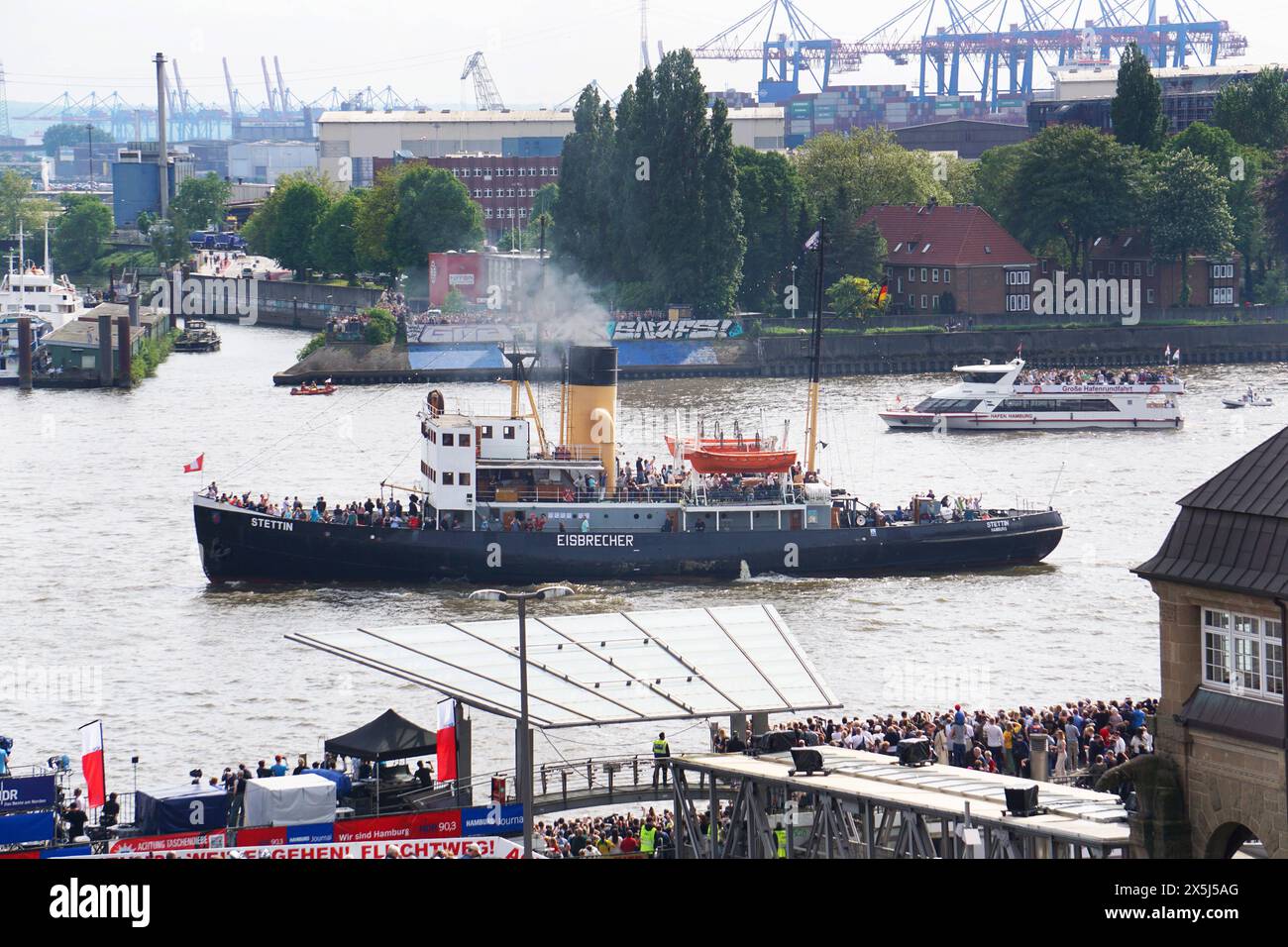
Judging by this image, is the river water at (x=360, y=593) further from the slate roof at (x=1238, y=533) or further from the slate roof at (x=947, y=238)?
the slate roof at (x=947, y=238)

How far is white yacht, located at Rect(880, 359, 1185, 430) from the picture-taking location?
77.8m

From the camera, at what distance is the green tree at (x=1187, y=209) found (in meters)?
107

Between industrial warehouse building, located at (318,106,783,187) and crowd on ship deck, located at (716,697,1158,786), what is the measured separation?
139m

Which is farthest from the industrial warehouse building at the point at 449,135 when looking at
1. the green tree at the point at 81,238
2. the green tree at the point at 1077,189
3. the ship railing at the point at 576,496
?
the ship railing at the point at 576,496

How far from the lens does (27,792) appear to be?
24672 mm

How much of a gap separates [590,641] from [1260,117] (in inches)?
4231

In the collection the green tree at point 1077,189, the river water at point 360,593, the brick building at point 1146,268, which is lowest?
the river water at point 360,593

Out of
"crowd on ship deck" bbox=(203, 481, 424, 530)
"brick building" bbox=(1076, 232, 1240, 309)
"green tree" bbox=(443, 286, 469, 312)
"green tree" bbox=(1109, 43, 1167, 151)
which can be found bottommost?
"crowd on ship deck" bbox=(203, 481, 424, 530)

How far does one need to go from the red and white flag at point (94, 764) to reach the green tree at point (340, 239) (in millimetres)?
106701

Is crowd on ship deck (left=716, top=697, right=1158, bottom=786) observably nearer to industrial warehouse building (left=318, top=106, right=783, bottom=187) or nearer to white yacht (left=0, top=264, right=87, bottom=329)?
white yacht (left=0, top=264, right=87, bottom=329)

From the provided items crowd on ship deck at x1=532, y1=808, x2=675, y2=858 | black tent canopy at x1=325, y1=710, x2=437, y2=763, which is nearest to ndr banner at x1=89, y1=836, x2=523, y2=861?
crowd on ship deck at x1=532, y1=808, x2=675, y2=858

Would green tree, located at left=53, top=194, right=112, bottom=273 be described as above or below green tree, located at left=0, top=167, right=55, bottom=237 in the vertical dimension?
below

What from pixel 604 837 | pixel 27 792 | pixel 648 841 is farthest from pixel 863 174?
pixel 648 841
